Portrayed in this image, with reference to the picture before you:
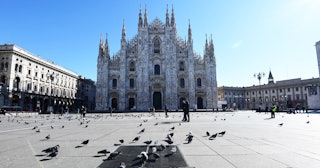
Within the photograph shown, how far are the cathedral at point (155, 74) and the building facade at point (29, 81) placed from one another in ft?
33.6

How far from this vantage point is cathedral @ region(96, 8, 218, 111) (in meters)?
43.7

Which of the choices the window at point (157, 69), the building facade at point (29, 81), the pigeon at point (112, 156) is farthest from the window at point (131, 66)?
the pigeon at point (112, 156)

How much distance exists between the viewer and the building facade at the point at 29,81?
36844 mm

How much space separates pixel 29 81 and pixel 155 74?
25.2 meters

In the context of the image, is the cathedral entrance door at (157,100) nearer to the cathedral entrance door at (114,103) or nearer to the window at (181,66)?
the window at (181,66)

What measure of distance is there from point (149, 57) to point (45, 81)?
24004 mm

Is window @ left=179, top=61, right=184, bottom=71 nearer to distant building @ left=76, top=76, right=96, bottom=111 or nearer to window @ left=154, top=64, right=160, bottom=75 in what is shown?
window @ left=154, top=64, right=160, bottom=75

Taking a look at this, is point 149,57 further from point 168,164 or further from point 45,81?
point 168,164

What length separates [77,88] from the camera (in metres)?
61.7

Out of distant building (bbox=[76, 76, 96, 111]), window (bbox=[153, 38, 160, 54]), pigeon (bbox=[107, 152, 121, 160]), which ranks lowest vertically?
→ pigeon (bbox=[107, 152, 121, 160])

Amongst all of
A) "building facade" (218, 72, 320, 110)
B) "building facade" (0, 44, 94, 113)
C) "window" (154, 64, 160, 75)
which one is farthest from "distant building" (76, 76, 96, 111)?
"building facade" (218, 72, 320, 110)

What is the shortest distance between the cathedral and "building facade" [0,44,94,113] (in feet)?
33.6

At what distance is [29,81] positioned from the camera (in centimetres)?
4147

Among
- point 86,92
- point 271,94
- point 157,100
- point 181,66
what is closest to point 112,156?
point 157,100
